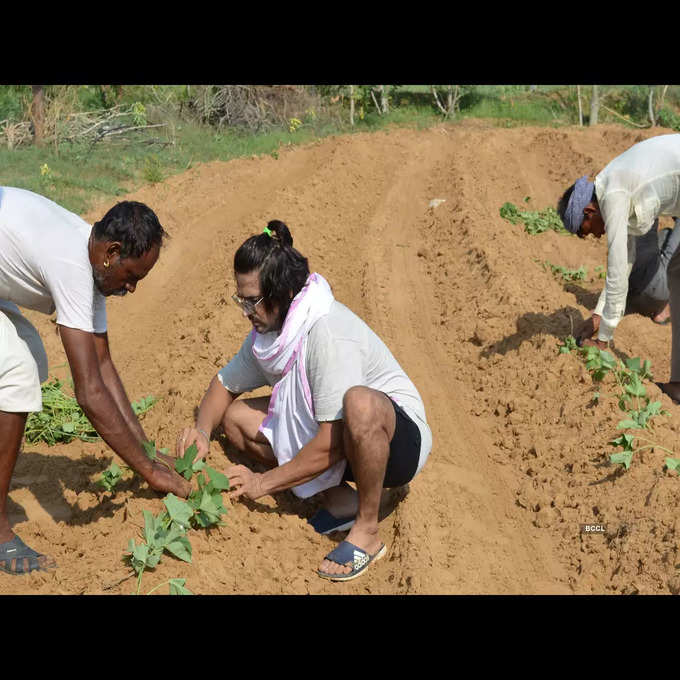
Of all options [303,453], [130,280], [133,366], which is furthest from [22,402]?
Result: [133,366]

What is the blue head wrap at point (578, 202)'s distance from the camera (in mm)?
4863

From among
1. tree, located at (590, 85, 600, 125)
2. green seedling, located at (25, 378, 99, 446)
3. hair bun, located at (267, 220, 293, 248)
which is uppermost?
hair bun, located at (267, 220, 293, 248)

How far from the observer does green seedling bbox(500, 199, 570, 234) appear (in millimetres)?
8344

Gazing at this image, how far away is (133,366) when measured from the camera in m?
5.79

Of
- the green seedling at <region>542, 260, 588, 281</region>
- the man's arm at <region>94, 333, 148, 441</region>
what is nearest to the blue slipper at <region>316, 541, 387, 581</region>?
the man's arm at <region>94, 333, 148, 441</region>

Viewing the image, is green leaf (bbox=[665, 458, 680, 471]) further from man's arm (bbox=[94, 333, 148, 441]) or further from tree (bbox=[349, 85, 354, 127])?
tree (bbox=[349, 85, 354, 127])

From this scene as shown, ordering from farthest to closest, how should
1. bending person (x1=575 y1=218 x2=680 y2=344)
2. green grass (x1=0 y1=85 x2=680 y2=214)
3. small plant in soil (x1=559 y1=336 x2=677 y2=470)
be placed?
green grass (x1=0 y1=85 x2=680 y2=214), bending person (x1=575 y1=218 x2=680 y2=344), small plant in soil (x1=559 y1=336 x2=677 y2=470)

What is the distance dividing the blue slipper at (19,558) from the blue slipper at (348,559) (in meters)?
1.17

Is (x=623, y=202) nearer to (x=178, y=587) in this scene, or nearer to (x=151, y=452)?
(x=151, y=452)

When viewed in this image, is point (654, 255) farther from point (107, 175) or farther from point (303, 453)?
point (107, 175)

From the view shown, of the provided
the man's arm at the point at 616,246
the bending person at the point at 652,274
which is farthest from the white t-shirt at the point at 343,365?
the bending person at the point at 652,274

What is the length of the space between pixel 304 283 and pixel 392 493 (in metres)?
1.34

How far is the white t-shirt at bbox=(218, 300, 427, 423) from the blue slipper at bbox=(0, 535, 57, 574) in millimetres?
1264

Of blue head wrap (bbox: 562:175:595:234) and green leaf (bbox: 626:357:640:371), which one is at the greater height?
blue head wrap (bbox: 562:175:595:234)
